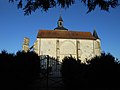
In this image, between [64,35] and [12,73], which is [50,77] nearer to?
[12,73]

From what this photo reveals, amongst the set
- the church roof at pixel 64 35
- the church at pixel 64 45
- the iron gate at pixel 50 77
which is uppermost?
the church roof at pixel 64 35

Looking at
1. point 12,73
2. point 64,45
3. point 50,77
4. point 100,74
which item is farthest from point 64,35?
point 12,73

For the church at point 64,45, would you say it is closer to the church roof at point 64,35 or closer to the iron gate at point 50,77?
the church roof at point 64,35

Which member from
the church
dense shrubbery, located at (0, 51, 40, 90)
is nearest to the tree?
dense shrubbery, located at (0, 51, 40, 90)

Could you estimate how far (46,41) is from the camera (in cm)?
5366

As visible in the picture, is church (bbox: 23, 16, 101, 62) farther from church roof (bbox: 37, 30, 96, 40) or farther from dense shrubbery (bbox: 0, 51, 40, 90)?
dense shrubbery (bbox: 0, 51, 40, 90)

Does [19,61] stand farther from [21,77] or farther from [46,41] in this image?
[46,41]

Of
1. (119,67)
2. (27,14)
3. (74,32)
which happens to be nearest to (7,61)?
(27,14)

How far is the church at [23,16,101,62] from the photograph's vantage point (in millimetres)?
52875

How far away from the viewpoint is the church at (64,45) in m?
52.9

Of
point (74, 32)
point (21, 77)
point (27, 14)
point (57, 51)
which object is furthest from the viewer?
point (74, 32)

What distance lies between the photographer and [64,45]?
54.4 m

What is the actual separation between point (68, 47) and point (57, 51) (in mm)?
3852

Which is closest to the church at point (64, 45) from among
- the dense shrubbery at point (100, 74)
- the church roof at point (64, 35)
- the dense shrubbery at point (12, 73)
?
the church roof at point (64, 35)
